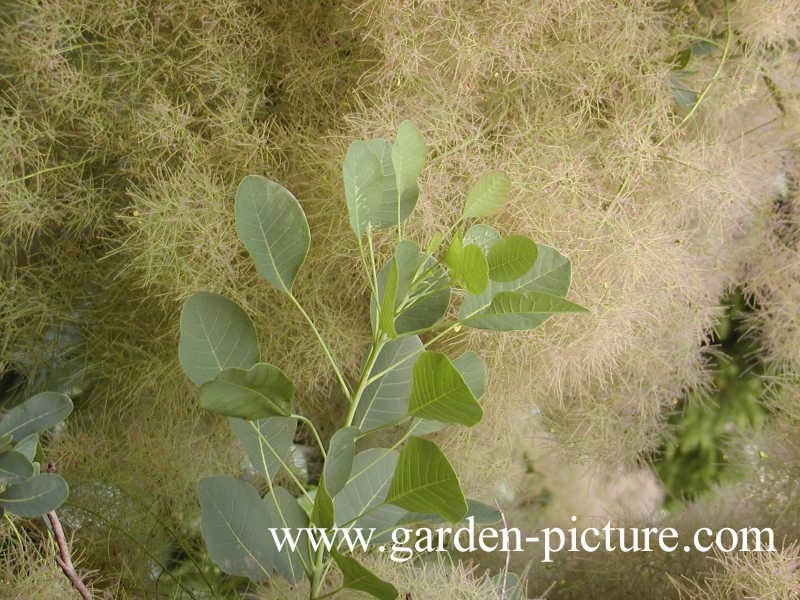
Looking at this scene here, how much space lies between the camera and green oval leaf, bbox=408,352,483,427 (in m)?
0.44

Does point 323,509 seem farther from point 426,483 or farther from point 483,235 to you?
point 483,235

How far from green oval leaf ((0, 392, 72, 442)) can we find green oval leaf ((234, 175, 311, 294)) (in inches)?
6.0

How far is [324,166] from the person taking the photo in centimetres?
67

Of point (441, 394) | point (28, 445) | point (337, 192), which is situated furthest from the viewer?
point (337, 192)

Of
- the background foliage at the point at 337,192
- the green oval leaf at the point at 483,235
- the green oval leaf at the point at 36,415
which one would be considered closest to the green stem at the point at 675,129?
the background foliage at the point at 337,192

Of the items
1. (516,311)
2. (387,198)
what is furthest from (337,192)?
(516,311)

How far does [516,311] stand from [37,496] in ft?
1.01

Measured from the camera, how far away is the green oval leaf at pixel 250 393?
45cm

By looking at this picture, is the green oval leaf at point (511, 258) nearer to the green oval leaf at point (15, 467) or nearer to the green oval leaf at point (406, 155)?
the green oval leaf at point (406, 155)

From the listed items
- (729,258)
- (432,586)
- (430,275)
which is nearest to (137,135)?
(430,275)

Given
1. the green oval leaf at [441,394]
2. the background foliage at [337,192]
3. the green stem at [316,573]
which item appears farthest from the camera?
the background foliage at [337,192]

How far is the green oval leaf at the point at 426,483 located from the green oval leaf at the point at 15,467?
0.72 feet

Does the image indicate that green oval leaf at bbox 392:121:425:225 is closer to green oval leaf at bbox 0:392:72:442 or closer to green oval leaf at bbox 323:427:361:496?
green oval leaf at bbox 323:427:361:496

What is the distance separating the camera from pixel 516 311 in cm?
48
